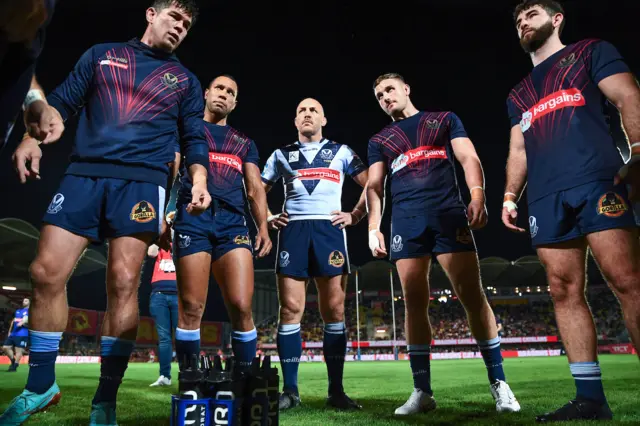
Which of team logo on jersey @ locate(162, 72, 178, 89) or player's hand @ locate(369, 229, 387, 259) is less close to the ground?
team logo on jersey @ locate(162, 72, 178, 89)

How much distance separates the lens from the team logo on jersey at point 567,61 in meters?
3.76

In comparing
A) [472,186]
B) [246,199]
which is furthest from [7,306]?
[472,186]

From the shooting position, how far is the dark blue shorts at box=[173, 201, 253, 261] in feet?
15.7

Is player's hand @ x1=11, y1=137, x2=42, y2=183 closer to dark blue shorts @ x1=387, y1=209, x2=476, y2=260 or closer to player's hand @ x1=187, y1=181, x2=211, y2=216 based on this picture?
player's hand @ x1=187, y1=181, x2=211, y2=216

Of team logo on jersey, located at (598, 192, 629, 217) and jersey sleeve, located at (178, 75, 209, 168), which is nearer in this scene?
team logo on jersey, located at (598, 192, 629, 217)

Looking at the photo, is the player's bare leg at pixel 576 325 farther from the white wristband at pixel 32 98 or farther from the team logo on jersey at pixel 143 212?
the white wristband at pixel 32 98

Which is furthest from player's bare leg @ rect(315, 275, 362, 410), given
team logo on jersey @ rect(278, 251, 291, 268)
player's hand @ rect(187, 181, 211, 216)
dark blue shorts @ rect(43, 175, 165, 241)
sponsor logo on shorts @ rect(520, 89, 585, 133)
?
sponsor logo on shorts @ rect(520, 89, 585, 133)

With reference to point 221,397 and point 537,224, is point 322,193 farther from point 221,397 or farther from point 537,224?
point 221,397

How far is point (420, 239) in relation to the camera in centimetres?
474

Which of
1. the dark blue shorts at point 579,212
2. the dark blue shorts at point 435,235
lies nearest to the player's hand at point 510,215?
the dark blue shorts at point 579,212

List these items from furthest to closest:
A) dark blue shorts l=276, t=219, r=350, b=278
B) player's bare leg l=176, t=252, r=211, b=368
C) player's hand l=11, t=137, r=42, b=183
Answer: dark blue shorts l=276, t=219, r=350, b=278, player's bare leg l=176, t=252, r=211, b=368, player's hand l=11, t=137, r=42, b=183

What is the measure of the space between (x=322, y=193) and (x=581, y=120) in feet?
9.18

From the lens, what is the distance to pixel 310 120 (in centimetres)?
591

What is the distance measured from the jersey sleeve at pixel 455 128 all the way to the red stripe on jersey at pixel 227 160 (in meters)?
2.27
